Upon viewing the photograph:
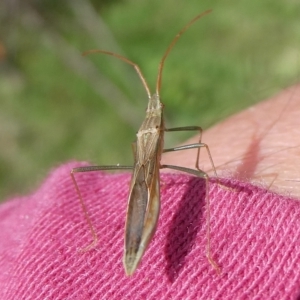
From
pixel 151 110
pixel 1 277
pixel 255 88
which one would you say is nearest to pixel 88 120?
pixel 255 88

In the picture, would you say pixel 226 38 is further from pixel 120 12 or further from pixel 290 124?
pixel 290 124

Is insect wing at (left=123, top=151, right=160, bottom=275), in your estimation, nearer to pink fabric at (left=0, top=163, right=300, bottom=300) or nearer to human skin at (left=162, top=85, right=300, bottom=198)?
pink fabric at (left=0, top=163, right=300, bottom=300)

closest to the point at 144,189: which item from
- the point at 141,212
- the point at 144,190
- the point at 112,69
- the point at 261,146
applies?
the point at 144,190

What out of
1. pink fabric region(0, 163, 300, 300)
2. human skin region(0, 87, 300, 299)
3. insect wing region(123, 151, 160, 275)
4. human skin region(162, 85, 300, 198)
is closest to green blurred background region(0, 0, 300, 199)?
human skin region(162, 85, 300, 198)

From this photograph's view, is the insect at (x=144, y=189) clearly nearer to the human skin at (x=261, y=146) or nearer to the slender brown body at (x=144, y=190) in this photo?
the slender brown body at (x=144, y=190)

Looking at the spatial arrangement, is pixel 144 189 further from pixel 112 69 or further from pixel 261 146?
pixel 112 69
